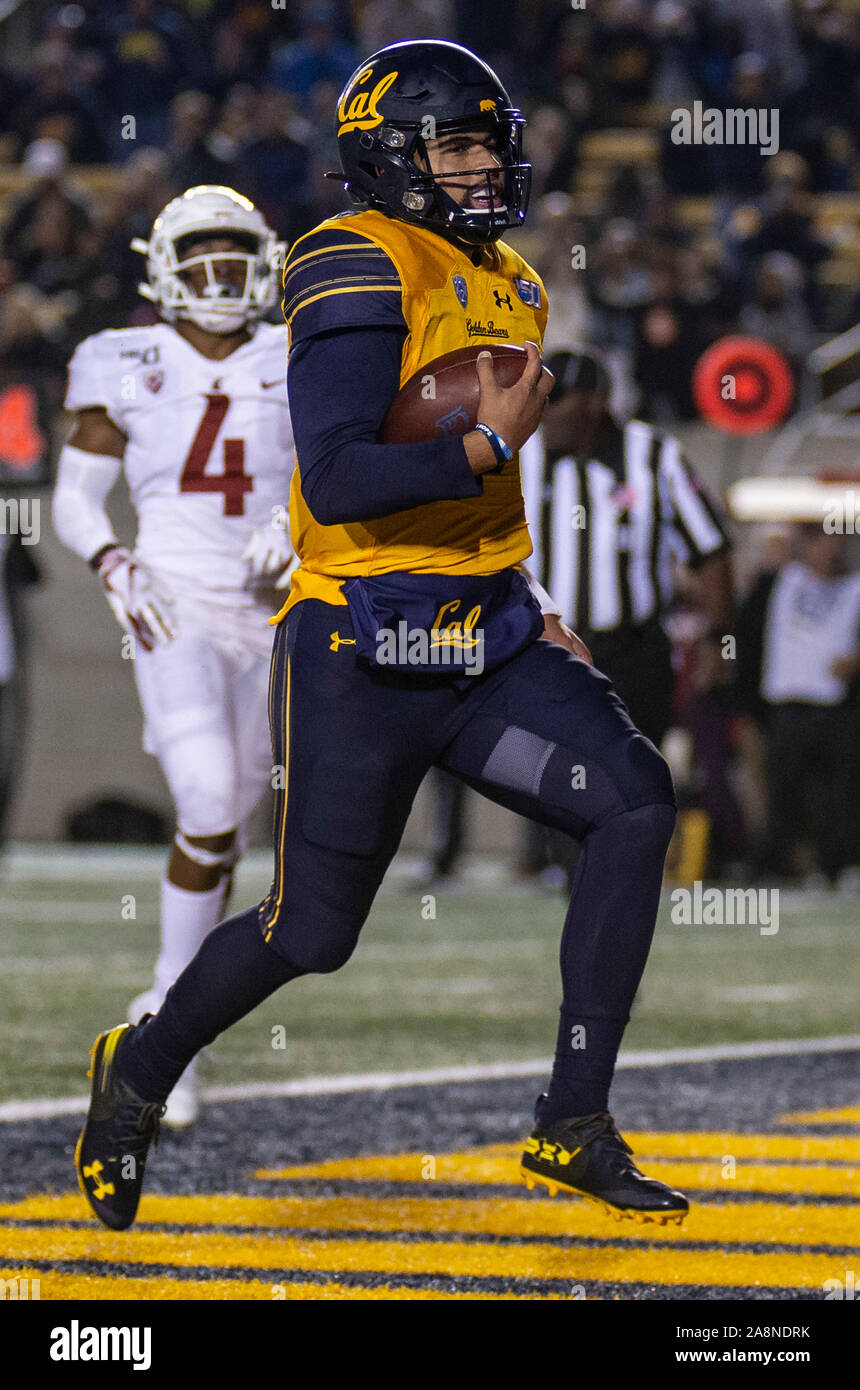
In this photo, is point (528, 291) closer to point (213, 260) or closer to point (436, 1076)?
point (213, 260)

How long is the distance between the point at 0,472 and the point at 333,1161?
27.9ft

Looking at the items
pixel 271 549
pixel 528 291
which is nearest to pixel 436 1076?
pixel 271 549

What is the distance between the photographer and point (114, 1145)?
3328 millimetres

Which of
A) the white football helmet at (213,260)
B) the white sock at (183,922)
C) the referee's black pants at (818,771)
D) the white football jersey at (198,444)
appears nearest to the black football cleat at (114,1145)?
Answer: the white sock at (183,922)

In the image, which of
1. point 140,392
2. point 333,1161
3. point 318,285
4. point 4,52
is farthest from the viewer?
point 4,52

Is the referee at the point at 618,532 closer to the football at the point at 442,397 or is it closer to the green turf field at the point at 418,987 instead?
the green turf field at the point at 418,987

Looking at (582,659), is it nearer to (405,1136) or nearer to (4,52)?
(405,1136)

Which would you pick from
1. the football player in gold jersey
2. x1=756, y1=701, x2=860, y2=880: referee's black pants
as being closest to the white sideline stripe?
the football player in gold jersey

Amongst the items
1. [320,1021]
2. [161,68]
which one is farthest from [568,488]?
[161,68]

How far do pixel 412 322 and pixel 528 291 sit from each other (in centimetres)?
28

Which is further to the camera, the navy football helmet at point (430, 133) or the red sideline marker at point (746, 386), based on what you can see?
the red sideline marker at point (746, 386)

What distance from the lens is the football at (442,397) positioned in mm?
2996

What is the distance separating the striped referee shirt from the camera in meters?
5.96

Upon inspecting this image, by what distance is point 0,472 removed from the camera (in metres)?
12.0
